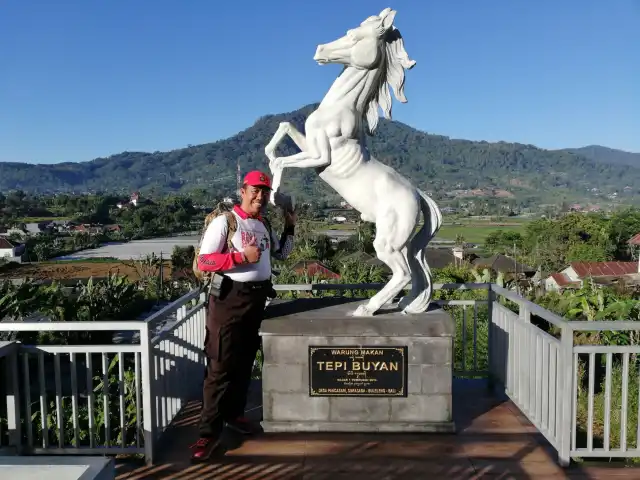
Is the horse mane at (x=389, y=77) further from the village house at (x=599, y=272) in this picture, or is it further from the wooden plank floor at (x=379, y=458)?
the village house at (x=599, y=272)

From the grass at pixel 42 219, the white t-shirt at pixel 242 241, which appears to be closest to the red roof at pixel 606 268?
the white t-shirt at pixel 242 241

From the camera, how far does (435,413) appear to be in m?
3.83

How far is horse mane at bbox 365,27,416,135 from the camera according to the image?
4105 millimetres

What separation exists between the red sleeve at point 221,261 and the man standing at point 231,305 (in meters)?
0.03

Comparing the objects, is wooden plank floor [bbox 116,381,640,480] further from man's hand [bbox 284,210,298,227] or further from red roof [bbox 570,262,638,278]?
red roof [bbox 570,262,638,278]

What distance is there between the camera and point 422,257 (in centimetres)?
425

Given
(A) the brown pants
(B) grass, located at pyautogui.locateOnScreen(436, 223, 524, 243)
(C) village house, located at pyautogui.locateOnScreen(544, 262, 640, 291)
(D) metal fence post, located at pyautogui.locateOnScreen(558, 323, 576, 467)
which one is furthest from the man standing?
(B) grass, located at pyautogui.locateOnScreen(436, 223, 524, 243)

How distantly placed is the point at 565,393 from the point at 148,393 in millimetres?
2518

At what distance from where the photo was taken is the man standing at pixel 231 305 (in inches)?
135

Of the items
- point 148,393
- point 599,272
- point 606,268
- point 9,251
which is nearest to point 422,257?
point 148,393

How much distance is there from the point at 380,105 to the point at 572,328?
7.03 feet

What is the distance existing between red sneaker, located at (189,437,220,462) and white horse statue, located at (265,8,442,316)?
1.33 metres

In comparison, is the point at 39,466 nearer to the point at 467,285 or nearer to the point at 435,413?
the point at 435,413

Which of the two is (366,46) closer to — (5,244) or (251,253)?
(251,253)
